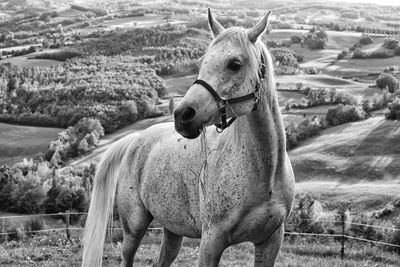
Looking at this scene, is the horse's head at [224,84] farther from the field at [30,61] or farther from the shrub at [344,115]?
the field at [30,61]

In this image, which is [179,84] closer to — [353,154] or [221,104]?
[353,154]

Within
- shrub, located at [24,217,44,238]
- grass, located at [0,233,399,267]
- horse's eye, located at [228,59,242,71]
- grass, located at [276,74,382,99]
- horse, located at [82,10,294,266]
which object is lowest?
grass, located at [276,74,382,99]

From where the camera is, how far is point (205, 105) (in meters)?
3.48

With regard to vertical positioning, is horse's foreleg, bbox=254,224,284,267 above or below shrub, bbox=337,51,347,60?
above

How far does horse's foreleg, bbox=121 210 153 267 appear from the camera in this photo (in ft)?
17.5

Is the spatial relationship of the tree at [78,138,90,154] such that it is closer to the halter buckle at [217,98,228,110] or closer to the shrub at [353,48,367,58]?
the halter buckle at [217,98,228,110]

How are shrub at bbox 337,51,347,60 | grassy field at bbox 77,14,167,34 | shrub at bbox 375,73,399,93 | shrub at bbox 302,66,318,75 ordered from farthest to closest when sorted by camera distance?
grassy field at bbox 77,14,167,34
shrub at bbox 337,51,347,60
shrub at bbox 302,66,318,75
shrub at bbox 375,73,399,93

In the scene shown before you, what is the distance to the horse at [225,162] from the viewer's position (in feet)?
11.8

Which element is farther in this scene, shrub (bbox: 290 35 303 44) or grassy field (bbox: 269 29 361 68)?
shrub (bbox: 290 35 303 44)

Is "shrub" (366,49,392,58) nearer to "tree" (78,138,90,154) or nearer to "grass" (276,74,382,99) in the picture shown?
"grass" (276,74,382,99)

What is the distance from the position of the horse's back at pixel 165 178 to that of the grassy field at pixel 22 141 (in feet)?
175

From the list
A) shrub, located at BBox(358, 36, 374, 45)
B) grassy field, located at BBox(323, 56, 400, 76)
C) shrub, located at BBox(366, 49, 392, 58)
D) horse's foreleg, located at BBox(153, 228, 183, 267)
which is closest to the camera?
horse's foreleg, located at BBox(153, 228, 183, 267)

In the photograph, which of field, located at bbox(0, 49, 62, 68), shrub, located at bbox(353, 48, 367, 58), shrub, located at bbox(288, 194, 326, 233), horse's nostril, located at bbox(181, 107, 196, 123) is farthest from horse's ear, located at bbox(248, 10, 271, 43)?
field, located at bbox(0, 49, 62, 68)

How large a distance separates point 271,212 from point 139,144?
1984 mm
